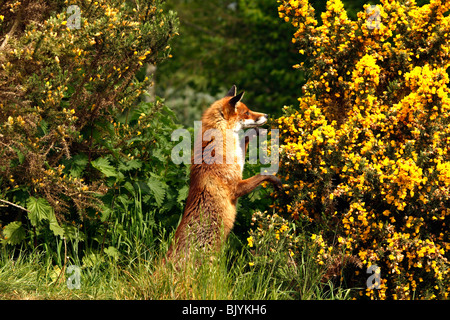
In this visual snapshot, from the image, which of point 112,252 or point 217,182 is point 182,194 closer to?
point 217,182

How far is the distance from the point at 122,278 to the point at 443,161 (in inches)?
131

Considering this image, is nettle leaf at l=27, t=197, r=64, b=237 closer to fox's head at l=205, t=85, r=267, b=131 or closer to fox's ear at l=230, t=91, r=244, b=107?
fox's head at l=205, t=85, r=267, b=131

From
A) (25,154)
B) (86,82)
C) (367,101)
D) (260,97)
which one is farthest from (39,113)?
(260,97)

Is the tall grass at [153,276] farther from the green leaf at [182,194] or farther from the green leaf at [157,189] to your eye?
the green leaf at [182,194]

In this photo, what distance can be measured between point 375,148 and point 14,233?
3.83m

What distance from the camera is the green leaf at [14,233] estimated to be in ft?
17.9

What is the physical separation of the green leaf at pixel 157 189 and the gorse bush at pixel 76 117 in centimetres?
1

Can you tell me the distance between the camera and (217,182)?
18.2ft

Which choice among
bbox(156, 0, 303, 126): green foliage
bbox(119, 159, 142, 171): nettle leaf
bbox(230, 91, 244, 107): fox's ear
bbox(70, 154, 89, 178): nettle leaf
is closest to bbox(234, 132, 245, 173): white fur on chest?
bbox(230, 91, 244, 107): fox's ear

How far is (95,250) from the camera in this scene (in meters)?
5.99

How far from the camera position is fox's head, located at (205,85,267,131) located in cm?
611

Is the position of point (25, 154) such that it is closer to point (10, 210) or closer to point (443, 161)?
point (10, 210)

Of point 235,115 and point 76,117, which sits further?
point 235,115

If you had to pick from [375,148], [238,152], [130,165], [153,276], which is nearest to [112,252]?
[130,165]
